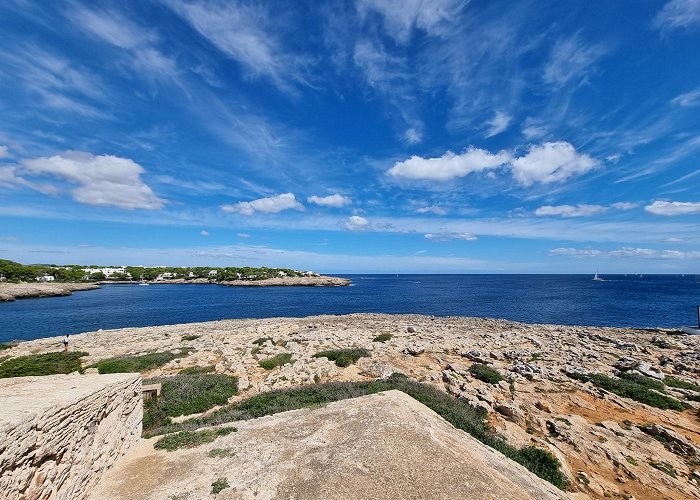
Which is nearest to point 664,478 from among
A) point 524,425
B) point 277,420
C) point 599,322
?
point 524,425

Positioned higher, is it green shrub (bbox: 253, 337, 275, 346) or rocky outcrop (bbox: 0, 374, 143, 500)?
rocky outcrop (bbox: 0, 374, 143, 500)

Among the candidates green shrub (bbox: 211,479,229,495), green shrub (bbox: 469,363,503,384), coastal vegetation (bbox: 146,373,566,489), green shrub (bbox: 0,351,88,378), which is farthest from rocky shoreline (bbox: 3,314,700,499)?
green shrub (bbox: 211,479,229,495)

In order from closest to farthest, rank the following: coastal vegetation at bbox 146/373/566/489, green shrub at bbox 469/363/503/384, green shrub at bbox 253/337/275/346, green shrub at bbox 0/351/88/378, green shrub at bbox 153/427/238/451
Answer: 1. green shrub at bbox 153/427/238/451
2. coastal vegetation at bbox 146/373/566/489
3. green shrub at bbox 0/351/88/378
4. green shrub at bbox 469/363/503/384
5. green shrub at bbox 253/337/275/346

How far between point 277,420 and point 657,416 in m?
18.2

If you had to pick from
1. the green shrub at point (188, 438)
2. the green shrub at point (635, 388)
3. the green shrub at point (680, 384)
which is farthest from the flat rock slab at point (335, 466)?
the green shrub at point (680, 384)

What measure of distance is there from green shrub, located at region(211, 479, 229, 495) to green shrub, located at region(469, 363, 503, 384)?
16299 mm

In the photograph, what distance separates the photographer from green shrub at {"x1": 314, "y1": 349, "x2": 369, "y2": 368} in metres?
22.6

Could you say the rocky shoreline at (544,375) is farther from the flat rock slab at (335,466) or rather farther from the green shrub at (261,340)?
the flat rock slab at (335,466)

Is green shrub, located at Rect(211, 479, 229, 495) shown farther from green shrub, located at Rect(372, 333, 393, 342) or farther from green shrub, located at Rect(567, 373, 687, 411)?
green shrub, located at Rect(372, 333, 393, 342)

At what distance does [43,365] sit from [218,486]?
66.2 feet

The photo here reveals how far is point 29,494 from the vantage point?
21.3 ft

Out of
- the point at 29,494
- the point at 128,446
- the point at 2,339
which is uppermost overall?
the point at 29,494

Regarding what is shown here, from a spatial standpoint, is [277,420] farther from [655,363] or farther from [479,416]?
[655,363]

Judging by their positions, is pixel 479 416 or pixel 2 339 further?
pixel 2 339
